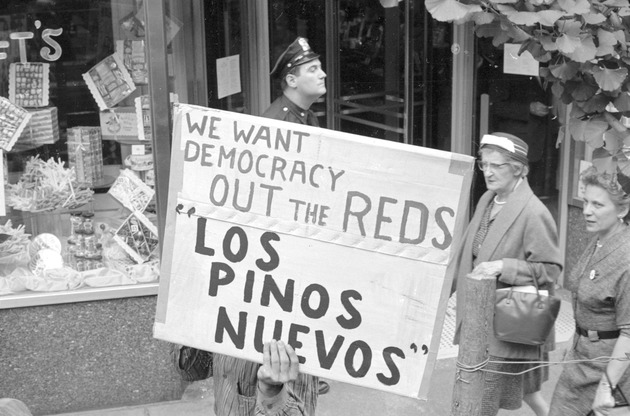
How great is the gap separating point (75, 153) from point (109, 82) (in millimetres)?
499

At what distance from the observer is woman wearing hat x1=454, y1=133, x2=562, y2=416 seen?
433cm

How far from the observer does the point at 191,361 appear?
313cm

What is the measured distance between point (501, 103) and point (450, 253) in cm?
510

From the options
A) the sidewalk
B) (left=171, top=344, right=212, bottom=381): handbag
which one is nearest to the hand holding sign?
(left=171, top=344, right=212, bottom=381): handbag

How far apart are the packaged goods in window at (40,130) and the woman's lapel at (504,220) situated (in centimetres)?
280

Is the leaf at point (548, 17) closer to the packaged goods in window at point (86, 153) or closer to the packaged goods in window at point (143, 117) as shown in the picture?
the packaged goods in window at point (143, 117)

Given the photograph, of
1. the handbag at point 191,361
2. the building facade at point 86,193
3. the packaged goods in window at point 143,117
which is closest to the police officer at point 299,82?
the building facade at point 86,193

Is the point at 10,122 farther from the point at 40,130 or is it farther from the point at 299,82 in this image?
the point at 299,82

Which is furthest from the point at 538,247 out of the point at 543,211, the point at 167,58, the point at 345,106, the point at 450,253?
the point at 345,106

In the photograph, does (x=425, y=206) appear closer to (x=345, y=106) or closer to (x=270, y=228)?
(x=270, y=228)

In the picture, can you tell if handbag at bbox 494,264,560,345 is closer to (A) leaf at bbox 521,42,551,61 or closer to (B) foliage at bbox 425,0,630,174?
(B) foliage at bbox 425,0,630,174

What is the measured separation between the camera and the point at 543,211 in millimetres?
4398

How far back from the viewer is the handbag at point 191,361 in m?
3.10

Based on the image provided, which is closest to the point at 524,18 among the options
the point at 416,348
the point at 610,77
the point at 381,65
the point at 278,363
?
the point at 610,77
